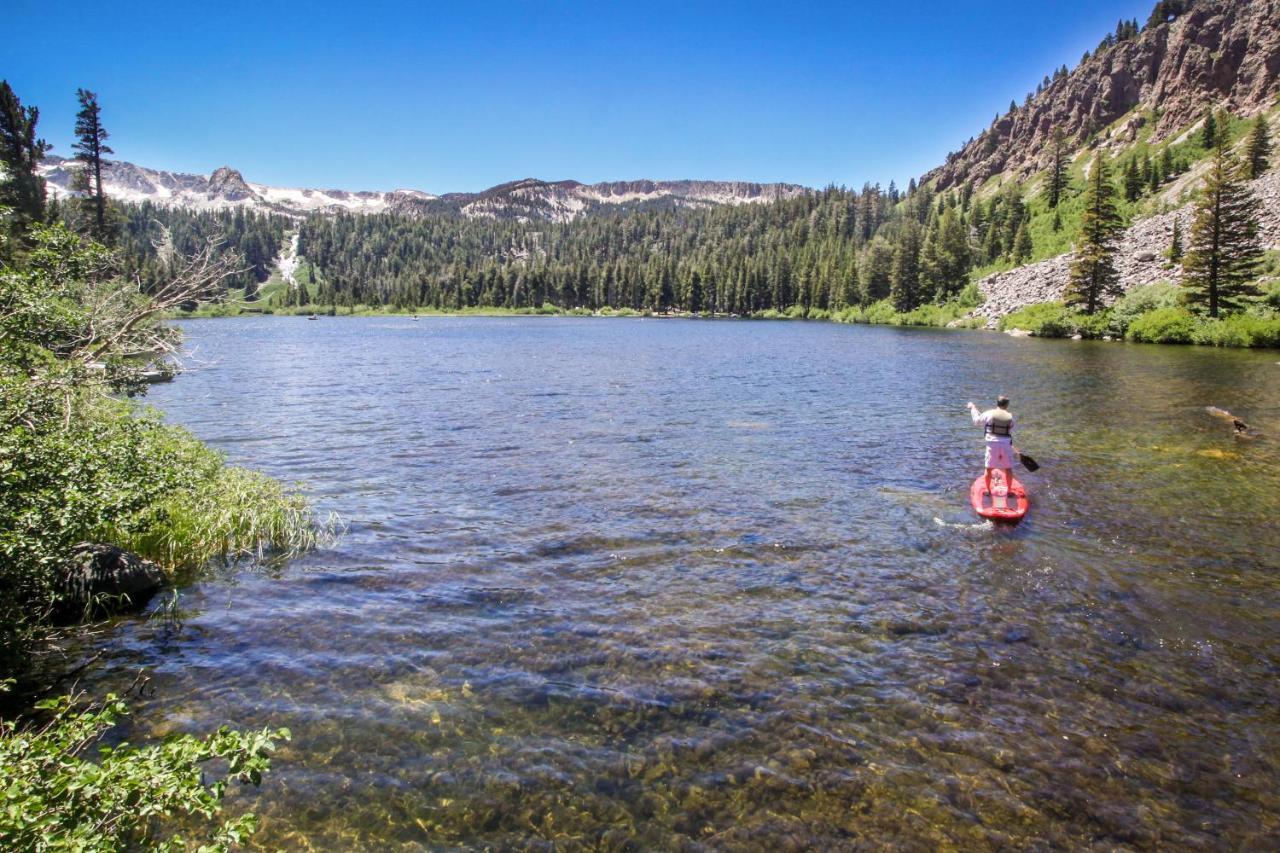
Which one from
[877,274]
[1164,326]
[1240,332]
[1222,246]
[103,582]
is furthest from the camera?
[877,274]

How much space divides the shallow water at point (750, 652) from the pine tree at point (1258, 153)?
116 meters

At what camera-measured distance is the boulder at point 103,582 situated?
11914 mm

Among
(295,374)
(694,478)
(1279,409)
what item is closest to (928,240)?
(1279,409)

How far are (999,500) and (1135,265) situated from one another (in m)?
96.2

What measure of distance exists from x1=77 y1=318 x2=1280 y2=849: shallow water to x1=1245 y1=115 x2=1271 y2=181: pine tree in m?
116

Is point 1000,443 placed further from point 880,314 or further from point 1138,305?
point 880,314

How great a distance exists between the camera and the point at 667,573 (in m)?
14.8

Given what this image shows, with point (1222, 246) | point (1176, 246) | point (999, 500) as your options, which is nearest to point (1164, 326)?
point (1222, 246)

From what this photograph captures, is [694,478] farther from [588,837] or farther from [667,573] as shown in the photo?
[588,837]

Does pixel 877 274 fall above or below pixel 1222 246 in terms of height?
above

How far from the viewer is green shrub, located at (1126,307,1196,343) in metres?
64.4

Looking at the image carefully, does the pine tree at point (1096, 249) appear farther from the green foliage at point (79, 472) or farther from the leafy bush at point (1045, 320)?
the green foliage at point (79, 472)

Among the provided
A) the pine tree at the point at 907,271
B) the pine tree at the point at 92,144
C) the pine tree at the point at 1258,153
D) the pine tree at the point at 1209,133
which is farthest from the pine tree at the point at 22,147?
the pine tree at the point at 1209,133

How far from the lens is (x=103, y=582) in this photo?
12453mm
